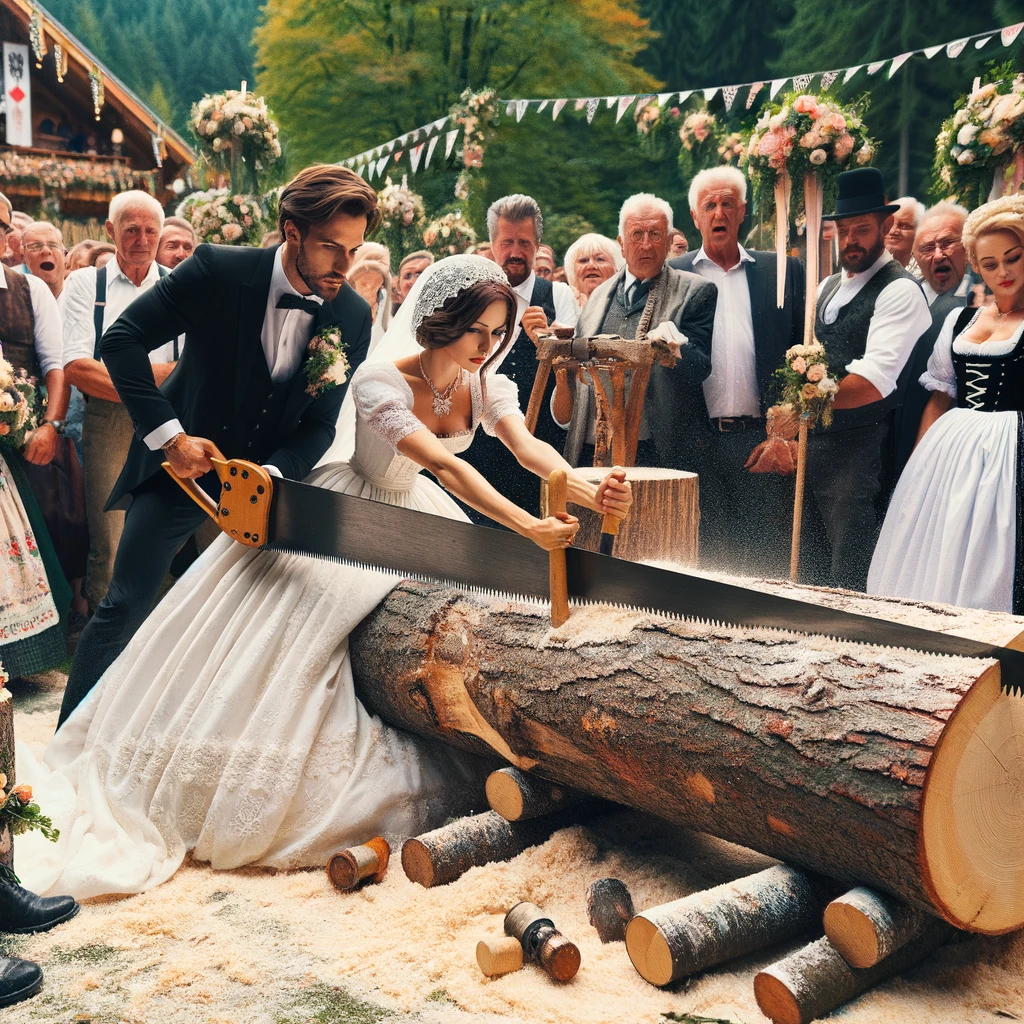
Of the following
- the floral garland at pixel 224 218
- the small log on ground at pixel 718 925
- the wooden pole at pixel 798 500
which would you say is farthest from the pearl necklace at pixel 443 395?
the floral garland at pixel 224 218

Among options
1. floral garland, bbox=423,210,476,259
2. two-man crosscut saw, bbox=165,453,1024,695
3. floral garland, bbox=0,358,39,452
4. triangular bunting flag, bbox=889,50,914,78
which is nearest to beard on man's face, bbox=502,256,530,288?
floral garland, bbox=423,210,476,259

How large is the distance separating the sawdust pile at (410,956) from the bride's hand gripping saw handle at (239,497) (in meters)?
1.11

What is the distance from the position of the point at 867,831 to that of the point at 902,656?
0.41 meters

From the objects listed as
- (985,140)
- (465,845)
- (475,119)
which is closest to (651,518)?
(465,845)

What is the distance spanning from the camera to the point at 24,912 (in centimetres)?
272

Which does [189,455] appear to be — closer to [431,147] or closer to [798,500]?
[798,500]

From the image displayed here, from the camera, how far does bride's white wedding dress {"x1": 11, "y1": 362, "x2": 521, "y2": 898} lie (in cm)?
312

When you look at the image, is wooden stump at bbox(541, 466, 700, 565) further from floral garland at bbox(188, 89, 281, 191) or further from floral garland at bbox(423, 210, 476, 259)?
floral garland at bbox(423, 210, 476, 259)

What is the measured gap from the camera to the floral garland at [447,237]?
7.34 m

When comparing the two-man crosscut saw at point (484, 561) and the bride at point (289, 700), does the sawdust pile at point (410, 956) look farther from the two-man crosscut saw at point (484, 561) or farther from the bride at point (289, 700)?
the two-man crosscut saw at point (484, 561)

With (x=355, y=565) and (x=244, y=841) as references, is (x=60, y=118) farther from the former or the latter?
(x=244, y=841)

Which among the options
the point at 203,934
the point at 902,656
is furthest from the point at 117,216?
the point at 902,656

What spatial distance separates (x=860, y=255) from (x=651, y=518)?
2.09 m

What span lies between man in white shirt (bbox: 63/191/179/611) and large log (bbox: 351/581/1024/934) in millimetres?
2996
